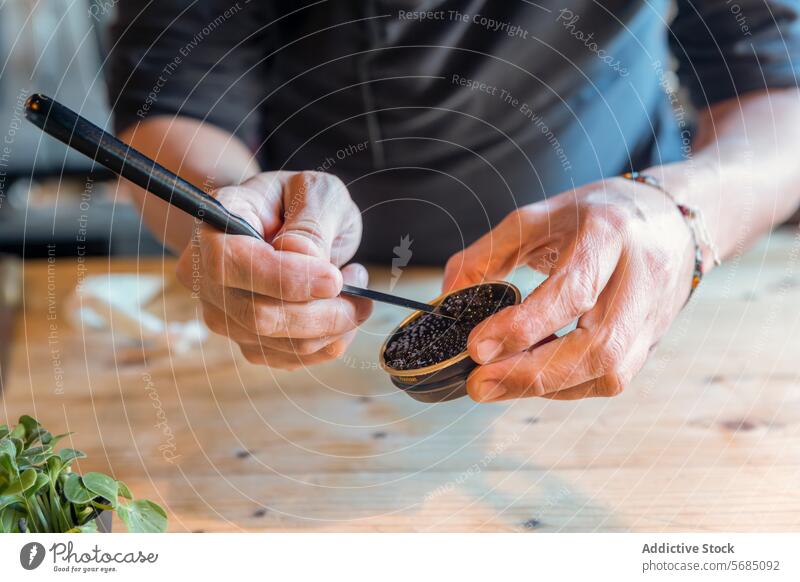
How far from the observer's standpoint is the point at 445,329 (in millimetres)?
324

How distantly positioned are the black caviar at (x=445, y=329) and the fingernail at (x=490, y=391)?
2cm

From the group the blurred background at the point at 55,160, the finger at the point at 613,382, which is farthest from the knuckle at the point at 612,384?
the blurred background at the point at 55,160

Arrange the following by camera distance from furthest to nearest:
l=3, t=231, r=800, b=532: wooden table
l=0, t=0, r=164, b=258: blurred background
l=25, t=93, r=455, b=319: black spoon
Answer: l=0, t=0, r=164, b=258: blurred background → l=3, t=231, r=800, b=532: wooden table → l=25, t=93, r=455, b=319: black spoon

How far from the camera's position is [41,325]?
53 cm

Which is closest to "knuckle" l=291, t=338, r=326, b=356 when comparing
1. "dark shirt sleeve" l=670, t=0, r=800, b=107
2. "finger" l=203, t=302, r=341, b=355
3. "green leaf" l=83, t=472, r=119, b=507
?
"finger" l=203, t=302, r=341, b=355

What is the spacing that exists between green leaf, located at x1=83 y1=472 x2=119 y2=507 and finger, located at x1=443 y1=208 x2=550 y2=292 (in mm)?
167

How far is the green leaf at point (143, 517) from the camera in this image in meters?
0.29

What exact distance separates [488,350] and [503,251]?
56 millimetres

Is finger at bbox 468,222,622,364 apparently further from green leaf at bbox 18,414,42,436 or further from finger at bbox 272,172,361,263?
green leaf at bbox 18,414,42,436

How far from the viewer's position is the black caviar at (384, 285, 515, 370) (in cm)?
32

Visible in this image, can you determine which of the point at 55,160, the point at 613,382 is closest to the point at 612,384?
the point at 613,382

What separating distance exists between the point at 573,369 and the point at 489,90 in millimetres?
192
